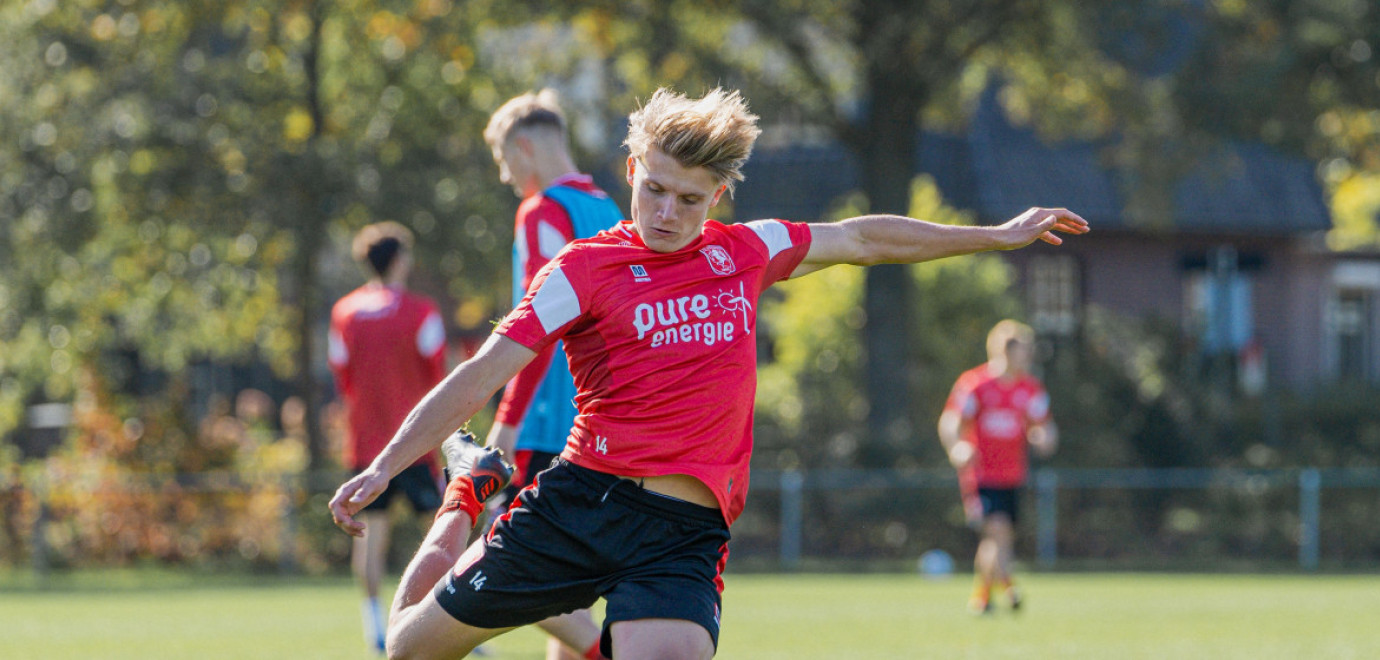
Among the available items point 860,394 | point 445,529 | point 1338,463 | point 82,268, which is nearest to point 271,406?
point 82,268

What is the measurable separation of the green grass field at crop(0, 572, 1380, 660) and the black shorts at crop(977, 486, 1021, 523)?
794 mm

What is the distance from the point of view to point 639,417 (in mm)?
4848

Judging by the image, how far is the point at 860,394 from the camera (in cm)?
2508

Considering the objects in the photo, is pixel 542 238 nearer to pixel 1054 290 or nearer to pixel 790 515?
pixel 790 515

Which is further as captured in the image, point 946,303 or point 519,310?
point 946,303

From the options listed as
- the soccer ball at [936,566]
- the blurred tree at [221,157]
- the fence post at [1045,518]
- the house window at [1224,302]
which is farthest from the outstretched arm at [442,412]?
the house window at [1224,302]

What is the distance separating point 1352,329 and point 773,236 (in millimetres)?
36656

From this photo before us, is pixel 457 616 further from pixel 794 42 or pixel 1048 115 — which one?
pixel 1048 115

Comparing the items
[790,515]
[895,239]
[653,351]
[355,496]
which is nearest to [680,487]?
[653,351]

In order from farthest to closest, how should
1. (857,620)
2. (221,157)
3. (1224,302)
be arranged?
(1224,302) → (221,157) → (857,620)

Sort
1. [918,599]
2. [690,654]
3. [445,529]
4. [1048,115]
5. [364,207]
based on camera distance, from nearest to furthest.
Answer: [690,654] → [445,529] → [918,599] → [364,207] → [1048,115]

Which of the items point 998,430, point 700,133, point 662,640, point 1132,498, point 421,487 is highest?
point 700,133

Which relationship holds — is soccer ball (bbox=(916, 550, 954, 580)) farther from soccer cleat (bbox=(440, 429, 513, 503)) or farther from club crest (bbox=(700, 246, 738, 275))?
club crest (bbox=(700, 246, 738, 275))

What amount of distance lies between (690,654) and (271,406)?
31.8 metres
